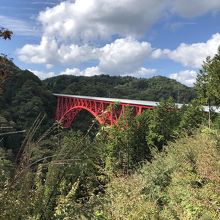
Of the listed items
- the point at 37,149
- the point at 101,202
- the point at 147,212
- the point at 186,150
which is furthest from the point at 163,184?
the point at 37,149

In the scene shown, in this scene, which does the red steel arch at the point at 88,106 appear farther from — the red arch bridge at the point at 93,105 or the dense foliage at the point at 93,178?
the dense foliage at the point at 93,178

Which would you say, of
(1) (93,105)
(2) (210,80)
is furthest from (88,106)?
(2) (210,80)

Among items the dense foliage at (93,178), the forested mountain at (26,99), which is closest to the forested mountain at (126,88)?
the forested mountain at (26,99)

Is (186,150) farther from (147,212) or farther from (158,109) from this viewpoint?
(158,109)

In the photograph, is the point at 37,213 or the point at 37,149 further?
the point at 37,213

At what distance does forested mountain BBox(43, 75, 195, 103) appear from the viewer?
93.5m

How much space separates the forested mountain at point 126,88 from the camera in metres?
93.5

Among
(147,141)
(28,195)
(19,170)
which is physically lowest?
(147,141)

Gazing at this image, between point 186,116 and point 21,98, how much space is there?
43765 millimetres

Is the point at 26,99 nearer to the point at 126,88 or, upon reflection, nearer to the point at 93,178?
the point at 126,88

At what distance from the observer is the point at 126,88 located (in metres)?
119

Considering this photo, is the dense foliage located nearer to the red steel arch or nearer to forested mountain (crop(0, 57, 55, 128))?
the red steel arch

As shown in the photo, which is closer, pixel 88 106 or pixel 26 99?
pixel 88 106

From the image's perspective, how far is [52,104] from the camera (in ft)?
252
